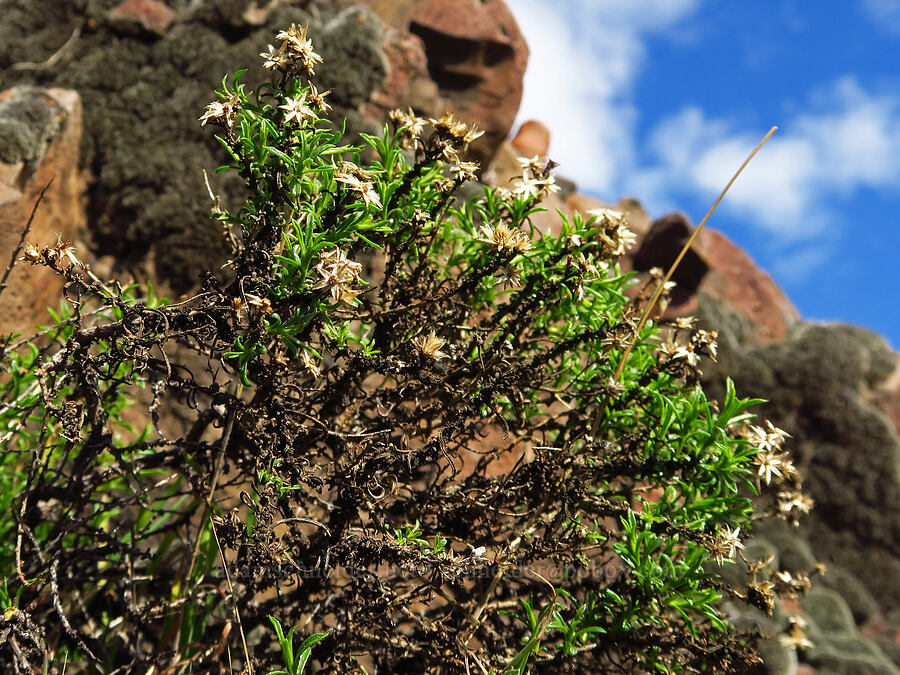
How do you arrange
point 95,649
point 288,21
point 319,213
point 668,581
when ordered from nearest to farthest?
point 319,213 < point 668,581 < point 95,649 < point 288,21

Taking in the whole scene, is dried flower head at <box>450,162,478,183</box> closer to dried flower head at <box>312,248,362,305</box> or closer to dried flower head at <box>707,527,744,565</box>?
dried flower head at <box>312,248,362,305</box>

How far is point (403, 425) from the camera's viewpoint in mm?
2500

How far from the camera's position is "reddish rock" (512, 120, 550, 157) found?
1010cm

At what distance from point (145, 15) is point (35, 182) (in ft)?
6.78

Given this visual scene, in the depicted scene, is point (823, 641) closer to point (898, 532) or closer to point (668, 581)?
point (898, 532)

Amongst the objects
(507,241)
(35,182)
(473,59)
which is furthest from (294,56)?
(473,59)

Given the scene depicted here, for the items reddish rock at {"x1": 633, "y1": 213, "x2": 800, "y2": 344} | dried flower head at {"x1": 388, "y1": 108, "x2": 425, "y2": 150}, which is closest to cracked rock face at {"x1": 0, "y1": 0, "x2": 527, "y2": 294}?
dried flower head at {"x1": 388, "y1": 108, "x2": 425, "y2": 150}

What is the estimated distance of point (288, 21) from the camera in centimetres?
583

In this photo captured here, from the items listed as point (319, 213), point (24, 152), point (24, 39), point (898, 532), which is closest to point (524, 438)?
point (319, 213)

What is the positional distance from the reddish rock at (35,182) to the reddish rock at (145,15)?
99 cm

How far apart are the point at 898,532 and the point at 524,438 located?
9.56m

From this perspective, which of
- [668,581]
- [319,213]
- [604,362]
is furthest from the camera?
[604,362]

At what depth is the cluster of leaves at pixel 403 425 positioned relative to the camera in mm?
2197

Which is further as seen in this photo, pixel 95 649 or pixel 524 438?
pixel 95 649
